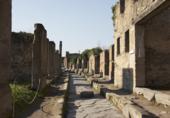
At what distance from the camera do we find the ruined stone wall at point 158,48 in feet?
41.4

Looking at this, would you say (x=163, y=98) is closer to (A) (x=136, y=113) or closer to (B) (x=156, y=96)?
(B) (x=156, y=96)

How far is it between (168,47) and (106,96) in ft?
10.4

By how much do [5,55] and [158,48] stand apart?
857cm

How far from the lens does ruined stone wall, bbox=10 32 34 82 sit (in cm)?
1687

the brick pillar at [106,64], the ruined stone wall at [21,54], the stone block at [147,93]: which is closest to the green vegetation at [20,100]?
the stone block at [147,93]

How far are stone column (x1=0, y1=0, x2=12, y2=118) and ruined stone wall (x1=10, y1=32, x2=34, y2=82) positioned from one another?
1166 cm

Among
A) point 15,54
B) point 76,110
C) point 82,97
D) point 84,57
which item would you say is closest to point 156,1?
point 76,110

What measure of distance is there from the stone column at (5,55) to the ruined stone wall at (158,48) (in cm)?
822

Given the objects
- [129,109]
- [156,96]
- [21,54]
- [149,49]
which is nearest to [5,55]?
[129,109]

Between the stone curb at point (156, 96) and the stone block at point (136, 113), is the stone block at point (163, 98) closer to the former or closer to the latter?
the stone curb at point (156, 96)

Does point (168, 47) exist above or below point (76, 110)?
above

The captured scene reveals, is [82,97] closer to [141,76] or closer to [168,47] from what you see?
[141,76]

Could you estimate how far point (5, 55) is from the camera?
5152 mm

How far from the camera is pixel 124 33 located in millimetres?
14891
